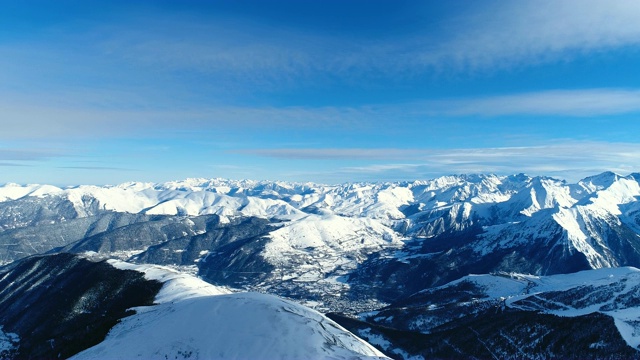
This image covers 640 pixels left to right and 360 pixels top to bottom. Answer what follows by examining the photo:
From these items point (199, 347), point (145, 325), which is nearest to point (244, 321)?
point (199, 347)

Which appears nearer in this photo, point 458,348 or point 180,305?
point 180,305

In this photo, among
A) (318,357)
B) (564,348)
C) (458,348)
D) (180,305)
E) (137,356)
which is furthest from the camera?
(458,348)

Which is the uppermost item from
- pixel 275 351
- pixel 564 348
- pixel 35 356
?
pixel 275 351

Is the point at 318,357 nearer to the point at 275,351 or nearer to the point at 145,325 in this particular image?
the point at 275,351

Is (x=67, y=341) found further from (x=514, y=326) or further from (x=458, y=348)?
(x=514, y=326)

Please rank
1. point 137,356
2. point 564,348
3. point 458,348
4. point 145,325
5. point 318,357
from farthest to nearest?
point 458,348 → point 564,348 → point 145,325 → point 137,356 → point 318,357

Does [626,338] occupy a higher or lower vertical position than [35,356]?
higher
